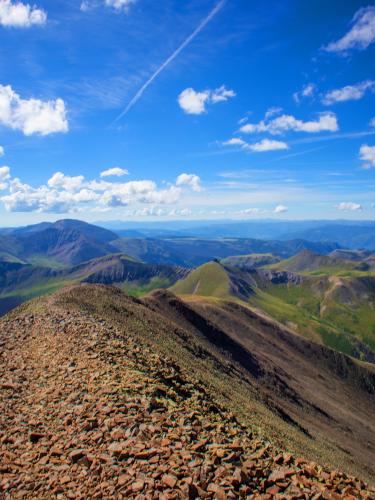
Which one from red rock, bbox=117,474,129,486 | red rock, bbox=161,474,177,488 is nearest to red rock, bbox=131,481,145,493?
red rock, bbox=117,474,129,486

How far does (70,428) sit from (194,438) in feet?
20.5

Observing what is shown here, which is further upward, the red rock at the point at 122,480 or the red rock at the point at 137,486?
the red rock at the point at 137,486

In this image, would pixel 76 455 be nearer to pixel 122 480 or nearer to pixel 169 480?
pixel 122 480

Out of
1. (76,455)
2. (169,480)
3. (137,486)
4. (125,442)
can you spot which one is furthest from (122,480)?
(76,455)

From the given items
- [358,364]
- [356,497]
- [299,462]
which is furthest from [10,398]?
[358,364]

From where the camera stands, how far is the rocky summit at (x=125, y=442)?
13.6 metres

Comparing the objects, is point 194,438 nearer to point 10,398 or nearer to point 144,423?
point 144,423

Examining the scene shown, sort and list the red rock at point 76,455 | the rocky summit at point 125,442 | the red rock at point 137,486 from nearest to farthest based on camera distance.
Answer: the red rock at point 137,486 → the rocky summit at point 125,442 → the red rock at point 76,455

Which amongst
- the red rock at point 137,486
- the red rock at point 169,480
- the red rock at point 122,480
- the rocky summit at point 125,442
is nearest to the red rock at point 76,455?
the rocky summit at point 125,442

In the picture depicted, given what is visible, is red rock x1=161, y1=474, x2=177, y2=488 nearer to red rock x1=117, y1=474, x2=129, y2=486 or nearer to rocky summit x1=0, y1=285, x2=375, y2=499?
rocky summit x1=0, y1=285, x2=375, y2=499

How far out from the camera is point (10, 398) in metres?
23.0

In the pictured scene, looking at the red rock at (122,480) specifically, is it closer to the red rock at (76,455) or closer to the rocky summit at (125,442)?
the rocky summit at (125,442)

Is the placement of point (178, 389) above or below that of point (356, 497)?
below

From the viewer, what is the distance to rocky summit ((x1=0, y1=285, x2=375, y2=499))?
13625 millimetres
